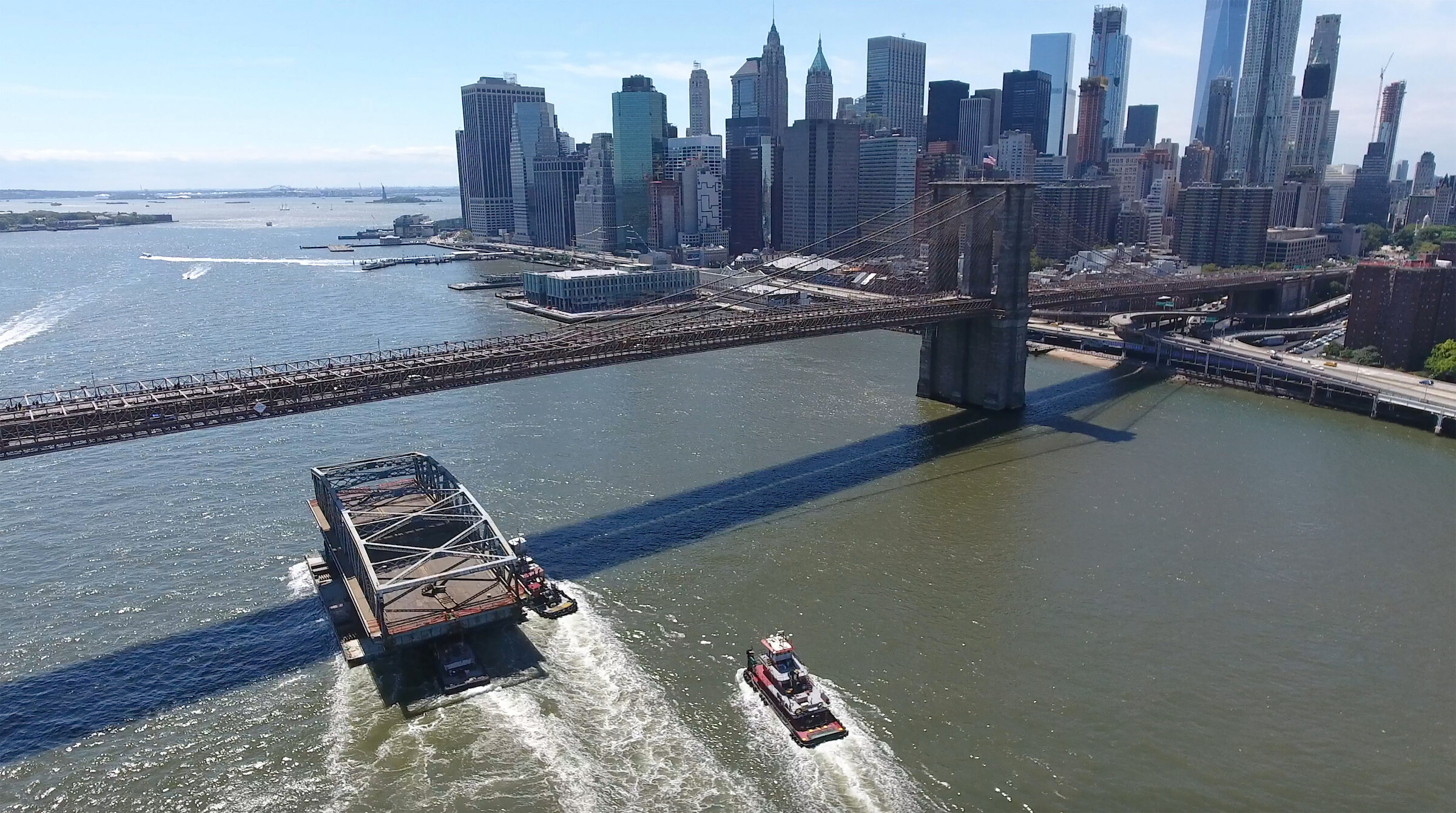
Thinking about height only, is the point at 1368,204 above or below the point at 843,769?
above

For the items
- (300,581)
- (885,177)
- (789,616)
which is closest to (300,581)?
(300,581)

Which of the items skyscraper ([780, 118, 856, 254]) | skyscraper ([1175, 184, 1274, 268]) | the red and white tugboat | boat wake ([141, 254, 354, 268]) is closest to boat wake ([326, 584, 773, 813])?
the red and white tugboat

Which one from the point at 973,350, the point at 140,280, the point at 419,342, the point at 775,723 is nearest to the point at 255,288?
the point at 140,280

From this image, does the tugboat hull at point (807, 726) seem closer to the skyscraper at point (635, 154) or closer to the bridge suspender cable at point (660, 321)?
the bridge suspender cable at point (660, 321)

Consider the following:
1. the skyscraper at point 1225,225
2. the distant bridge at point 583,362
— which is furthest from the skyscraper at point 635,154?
the distant bridge at point 583,362

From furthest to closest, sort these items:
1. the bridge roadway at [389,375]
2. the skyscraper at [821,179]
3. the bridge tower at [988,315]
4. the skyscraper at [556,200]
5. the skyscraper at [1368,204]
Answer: the skyscraper at [556,200], the skyscraper at [1368,204], the skyscraper at [821,179], the bridge tower at [988,315], the bridge roadway at [389,375]

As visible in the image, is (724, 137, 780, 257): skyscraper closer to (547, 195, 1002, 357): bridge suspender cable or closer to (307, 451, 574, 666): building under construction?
(547, 195, 1002, 357): bridge suspender cable

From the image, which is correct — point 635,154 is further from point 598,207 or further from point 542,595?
point 542,595
